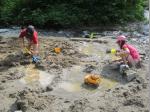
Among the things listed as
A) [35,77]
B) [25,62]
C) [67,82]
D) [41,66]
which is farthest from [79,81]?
[25,62]

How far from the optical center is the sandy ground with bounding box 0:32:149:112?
796cm

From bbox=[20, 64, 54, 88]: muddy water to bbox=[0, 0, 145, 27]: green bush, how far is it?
4.00 meters

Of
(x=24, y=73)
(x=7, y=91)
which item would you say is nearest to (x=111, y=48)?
(x=24, y=73)

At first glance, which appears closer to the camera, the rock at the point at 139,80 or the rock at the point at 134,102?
the rock at the point at 134,102

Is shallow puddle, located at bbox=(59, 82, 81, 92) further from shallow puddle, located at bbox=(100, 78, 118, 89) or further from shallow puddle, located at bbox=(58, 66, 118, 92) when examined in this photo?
Result: shallow puddle, located at bbox=(100, 78, 118, 89)

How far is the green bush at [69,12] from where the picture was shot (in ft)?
44.3

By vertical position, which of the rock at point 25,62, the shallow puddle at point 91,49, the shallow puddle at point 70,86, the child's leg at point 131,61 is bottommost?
the shallow puddle at point 70,86

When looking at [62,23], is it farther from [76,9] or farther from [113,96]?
[113,96]

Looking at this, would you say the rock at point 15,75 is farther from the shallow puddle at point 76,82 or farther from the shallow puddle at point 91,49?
the shallow puddle at point 91,49

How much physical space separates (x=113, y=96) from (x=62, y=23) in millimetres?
5506

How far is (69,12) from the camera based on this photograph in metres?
13.7

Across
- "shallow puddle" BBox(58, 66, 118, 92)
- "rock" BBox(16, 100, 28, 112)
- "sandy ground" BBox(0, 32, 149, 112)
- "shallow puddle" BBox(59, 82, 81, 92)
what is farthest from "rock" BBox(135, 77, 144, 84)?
"rock" BBox(16, 100, 28, 112)

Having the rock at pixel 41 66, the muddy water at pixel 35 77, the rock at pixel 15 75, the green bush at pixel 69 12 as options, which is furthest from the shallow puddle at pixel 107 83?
the green bush at pixel 69 12

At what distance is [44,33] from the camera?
13.1m
